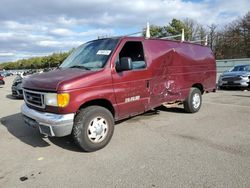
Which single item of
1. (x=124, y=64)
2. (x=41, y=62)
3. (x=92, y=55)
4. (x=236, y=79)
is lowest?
(x=236, y=79)

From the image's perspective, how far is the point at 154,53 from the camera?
6258mm

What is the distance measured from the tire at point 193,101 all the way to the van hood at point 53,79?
377cm

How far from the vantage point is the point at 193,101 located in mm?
7871

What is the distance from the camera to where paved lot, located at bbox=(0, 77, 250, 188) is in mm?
3748

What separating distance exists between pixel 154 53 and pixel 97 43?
1.37 metres

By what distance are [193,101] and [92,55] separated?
3.68 metres

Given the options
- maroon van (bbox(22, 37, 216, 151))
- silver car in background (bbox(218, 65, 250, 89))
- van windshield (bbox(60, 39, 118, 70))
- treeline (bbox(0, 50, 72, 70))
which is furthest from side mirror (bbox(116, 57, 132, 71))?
treeline (bbox(0, 50, 72, 70))

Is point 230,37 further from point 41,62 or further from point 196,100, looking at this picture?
point 41,62

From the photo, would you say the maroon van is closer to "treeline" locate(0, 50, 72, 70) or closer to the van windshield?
the van windshield

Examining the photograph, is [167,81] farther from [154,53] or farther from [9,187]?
[9,187]

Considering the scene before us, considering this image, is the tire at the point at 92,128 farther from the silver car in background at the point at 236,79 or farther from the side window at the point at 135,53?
the silver car in background at the point at 236,79

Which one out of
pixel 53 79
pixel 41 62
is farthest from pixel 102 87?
pixel 41 62

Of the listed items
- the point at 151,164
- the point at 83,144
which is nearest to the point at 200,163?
the point at 151,164

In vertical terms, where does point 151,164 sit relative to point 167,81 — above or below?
below
